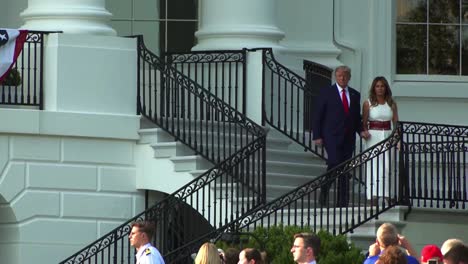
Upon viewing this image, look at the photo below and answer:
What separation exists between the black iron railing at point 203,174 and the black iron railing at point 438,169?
1793 mm

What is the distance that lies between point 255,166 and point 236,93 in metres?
1.93

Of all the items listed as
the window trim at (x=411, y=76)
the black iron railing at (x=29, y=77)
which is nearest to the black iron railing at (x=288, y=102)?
the black iron railing at (x=29, y=77)

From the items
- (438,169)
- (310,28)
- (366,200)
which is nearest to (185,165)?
(366,200)

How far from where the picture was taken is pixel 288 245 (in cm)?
2239

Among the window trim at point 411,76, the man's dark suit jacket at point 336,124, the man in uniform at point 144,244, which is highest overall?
the window trim at point 411,76

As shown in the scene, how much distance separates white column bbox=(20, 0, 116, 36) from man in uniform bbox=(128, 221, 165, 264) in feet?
20.0

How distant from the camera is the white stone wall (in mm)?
25250

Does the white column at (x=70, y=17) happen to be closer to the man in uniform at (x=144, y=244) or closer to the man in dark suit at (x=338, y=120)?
the man in dark suit at (x=338, y=120)

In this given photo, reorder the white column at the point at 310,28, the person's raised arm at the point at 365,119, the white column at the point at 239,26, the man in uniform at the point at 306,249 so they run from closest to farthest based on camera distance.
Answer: the man in uniform at the point at 306,249 → the person's raised arm at the point at 365,119 → the white column at the point at 239,26 → the white column at the point at 310,28

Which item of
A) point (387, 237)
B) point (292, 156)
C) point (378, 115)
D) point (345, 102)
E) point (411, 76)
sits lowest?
point (387, 237)

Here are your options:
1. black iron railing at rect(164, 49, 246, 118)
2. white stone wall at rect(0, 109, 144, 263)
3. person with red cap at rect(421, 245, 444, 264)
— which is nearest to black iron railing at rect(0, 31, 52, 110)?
white stone wall at rect(0, 109, 144, 263)

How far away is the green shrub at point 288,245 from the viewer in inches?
867

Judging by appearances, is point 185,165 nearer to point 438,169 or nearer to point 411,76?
point 438,169

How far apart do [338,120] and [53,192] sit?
357cm
